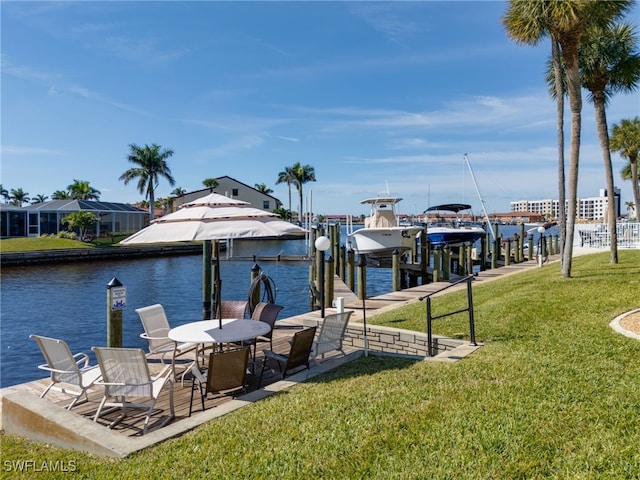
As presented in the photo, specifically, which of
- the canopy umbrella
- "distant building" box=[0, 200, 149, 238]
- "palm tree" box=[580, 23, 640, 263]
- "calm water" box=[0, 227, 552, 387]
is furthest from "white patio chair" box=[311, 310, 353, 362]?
"distant building" box=[0, 200, 149, 238]

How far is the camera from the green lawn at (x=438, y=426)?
3.31 metres

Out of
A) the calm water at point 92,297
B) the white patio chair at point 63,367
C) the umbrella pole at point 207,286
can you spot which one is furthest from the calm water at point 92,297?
the white patio chair at point 63,367

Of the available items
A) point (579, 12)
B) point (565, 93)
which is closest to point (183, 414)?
point (579, 12)

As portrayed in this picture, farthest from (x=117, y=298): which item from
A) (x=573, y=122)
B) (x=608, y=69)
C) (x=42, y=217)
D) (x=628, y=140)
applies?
(x=42, y=217)

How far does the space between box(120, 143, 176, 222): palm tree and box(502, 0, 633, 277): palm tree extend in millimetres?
49748

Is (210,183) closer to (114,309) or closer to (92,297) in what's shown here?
(92,297)

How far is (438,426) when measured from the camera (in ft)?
12.8

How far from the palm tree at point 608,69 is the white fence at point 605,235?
7.10m

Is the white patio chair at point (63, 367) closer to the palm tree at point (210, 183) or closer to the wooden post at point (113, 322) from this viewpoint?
the wooden post at point (113, 322)

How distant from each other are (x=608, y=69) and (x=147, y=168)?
5095cm

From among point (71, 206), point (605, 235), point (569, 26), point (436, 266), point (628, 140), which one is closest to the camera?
point (569, 26)

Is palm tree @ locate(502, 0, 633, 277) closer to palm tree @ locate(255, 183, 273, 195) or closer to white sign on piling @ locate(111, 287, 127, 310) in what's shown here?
white sign on piling @ locate(111, 287, 127, 310)

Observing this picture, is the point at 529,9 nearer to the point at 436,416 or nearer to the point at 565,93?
the point at 565,93

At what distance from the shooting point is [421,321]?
891 centimetres
